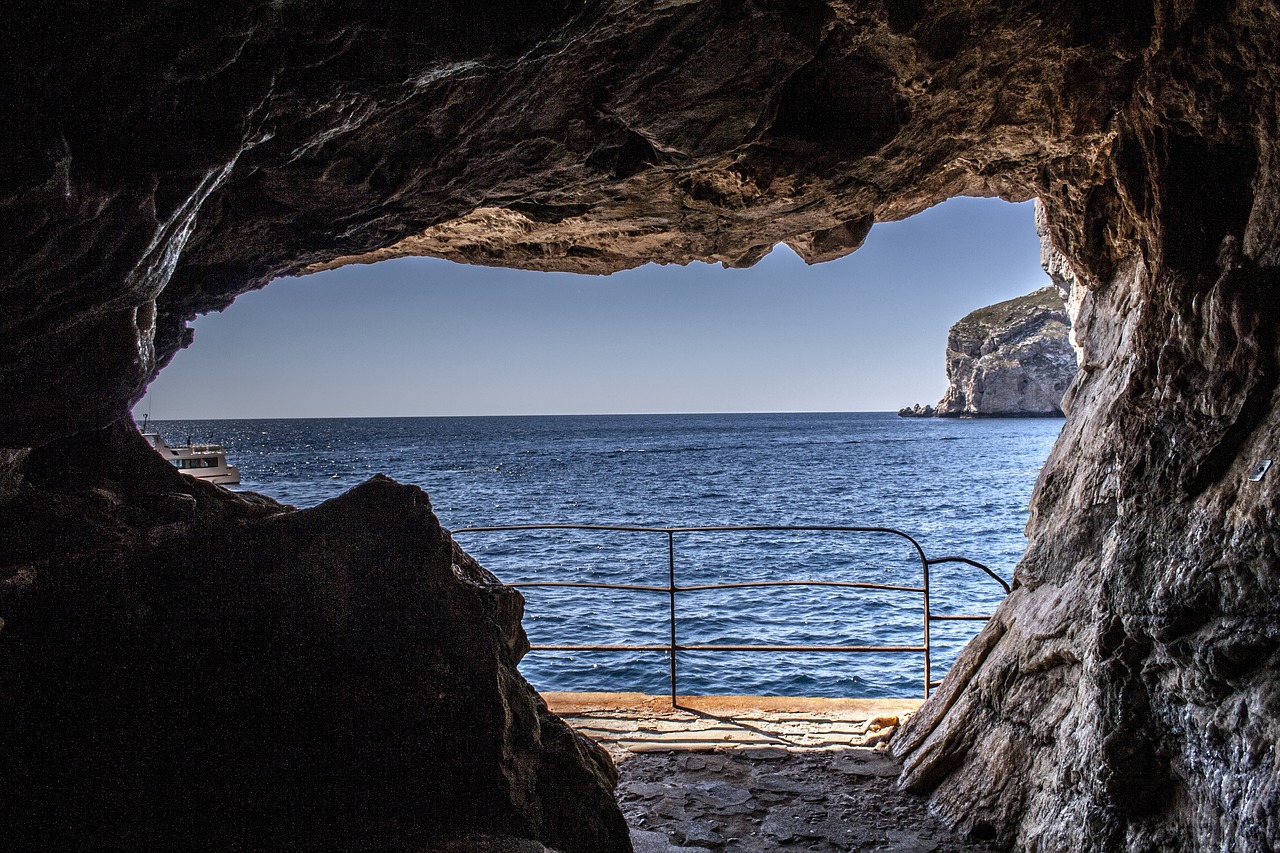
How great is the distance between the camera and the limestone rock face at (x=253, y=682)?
2475 mm

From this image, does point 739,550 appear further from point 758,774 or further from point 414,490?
point 414,490

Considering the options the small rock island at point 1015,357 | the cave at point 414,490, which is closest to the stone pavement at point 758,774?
the cave at point 414,490

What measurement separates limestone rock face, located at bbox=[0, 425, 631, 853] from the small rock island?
346 ft

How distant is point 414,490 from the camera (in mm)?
3236

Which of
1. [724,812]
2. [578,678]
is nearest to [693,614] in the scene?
[578,678]

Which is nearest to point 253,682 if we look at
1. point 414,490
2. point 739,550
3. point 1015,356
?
point 414,490

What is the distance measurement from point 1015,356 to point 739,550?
96.1 meters

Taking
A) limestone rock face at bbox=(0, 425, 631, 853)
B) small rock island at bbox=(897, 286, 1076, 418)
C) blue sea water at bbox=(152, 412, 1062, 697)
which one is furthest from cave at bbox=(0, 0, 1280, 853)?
small rock island at bbox=(897, 286, 1076, 418)

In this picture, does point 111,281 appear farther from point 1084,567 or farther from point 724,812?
point 1084,567

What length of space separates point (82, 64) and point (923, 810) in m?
4.85

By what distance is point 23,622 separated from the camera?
2.53 m

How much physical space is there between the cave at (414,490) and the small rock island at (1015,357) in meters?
104

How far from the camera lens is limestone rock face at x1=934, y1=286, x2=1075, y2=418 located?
98.0 m

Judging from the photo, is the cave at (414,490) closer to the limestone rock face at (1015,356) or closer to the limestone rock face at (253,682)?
the limestone rock face at (253,682)
